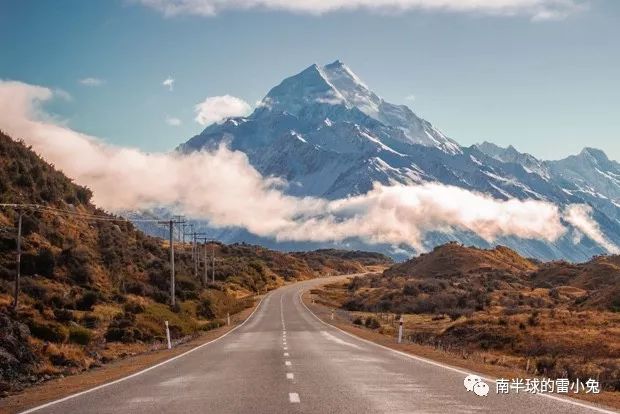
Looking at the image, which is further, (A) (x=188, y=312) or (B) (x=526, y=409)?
(A) (x=188, y=312)

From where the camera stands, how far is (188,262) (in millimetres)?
109750

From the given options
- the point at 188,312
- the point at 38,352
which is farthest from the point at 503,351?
the point at 188,312

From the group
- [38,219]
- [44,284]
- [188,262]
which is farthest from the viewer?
[188,262]

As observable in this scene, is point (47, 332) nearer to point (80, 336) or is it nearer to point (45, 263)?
point (80, 336)

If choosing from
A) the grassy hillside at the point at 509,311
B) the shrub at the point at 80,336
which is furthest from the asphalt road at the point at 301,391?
the shrub at the point at 80,336

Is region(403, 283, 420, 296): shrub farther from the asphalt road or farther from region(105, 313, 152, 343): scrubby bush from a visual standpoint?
the asphalt road

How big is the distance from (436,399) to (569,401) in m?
2.51

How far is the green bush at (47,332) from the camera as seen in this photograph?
117 feet

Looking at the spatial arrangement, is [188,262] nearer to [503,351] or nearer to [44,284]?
[44,284]

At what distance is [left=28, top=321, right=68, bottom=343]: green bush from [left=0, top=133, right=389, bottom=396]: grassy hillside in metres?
0.05

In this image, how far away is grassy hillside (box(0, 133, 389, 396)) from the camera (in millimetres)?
30875

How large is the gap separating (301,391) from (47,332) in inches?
979

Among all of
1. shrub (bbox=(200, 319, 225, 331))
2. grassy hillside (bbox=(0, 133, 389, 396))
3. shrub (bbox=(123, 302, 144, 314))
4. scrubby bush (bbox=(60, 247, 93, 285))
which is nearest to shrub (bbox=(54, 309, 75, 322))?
grassy hillside (bbox=(0, 133, 389, 396))

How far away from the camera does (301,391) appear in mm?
14805
